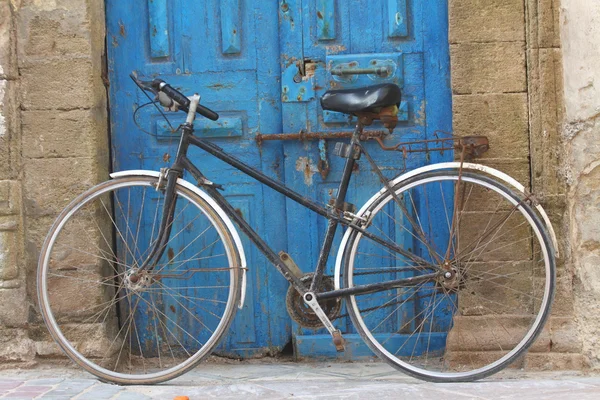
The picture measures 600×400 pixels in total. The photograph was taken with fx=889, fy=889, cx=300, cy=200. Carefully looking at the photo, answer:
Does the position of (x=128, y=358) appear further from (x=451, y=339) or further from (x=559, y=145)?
(x=559, y=145)

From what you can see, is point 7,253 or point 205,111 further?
point 7,253

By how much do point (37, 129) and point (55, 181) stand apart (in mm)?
272

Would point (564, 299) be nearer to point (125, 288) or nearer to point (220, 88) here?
point (220, 88)

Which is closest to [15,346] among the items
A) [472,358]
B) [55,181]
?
[55,181]

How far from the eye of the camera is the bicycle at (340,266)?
155 inches

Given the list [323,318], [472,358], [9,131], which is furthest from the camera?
[9,131]

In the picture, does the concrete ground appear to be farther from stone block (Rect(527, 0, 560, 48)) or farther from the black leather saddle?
stone block (Rect(527, 0, 560, 48))

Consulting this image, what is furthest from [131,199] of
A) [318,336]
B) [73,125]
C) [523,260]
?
[523,260]

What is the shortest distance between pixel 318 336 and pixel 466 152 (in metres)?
1.23

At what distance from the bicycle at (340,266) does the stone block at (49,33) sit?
0.52 m

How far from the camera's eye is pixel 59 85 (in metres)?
4.38

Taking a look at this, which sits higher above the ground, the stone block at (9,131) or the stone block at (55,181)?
the stone block at (9,131)

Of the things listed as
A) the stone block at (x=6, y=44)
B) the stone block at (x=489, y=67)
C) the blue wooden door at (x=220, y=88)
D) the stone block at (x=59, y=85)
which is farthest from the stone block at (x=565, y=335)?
the stone block at (x=6, y=44)

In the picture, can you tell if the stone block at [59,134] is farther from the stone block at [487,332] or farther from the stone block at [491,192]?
the stone block at [487,332]
